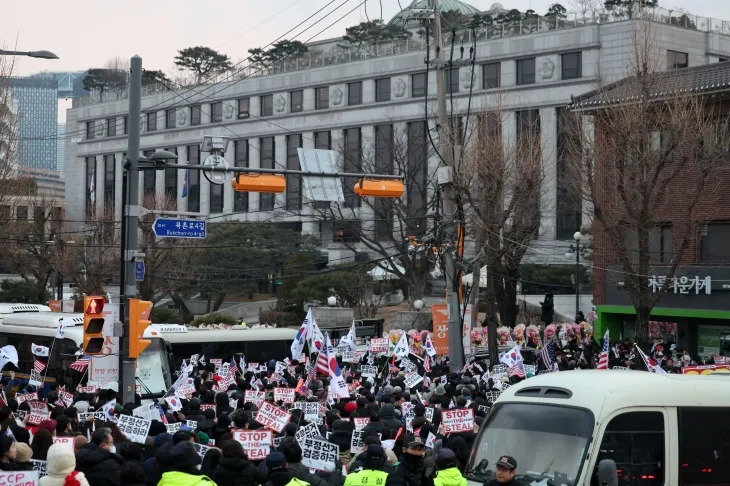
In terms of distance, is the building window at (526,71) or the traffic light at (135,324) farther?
the building window at (526,71)

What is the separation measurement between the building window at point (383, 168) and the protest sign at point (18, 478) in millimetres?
44461

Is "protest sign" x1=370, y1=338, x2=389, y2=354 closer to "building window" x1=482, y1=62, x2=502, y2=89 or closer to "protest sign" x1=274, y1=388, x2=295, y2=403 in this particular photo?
"protest sign" x1=274, y1=388, x2=295, y2=403

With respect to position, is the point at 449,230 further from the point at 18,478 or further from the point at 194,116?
the point at 194,116

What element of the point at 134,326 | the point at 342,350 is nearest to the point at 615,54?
the point at 342,350

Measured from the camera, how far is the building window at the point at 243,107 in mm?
77312

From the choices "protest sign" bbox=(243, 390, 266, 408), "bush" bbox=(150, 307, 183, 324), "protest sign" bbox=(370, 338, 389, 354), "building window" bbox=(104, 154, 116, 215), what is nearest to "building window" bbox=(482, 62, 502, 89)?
"bush" bbox=(150, 307, 183, 324)

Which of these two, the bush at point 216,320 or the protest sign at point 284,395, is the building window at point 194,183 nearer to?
the bush at point 216,320

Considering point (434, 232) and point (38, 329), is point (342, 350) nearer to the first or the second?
point (434, 232)

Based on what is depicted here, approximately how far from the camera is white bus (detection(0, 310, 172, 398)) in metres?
24.3

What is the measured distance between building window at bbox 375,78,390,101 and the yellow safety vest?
204 feet

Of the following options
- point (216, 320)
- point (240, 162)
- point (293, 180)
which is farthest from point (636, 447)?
point (240, 162)

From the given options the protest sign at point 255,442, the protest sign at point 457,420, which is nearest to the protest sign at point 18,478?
the protest sign at point 255,442

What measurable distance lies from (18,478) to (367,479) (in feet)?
10.0

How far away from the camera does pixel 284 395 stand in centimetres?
1659
